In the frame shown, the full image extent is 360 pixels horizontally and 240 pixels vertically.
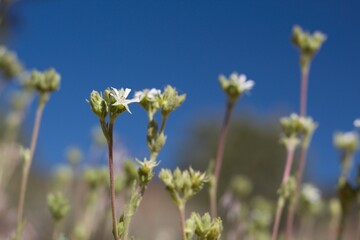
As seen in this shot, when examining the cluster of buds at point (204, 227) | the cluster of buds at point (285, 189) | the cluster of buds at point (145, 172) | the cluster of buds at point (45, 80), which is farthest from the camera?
the cluster of buds at point (45, 80)

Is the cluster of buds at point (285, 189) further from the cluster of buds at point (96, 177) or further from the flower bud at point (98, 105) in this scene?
the cluster of buds at point (96, 177)

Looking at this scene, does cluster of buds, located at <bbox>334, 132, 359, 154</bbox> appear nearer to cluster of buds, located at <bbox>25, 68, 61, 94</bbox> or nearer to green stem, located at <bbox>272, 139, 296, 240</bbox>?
green stem, located at <bbox>272, 139, 296, 240</bbox>

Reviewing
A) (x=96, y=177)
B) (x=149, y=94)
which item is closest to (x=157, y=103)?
(x=149, y=94)

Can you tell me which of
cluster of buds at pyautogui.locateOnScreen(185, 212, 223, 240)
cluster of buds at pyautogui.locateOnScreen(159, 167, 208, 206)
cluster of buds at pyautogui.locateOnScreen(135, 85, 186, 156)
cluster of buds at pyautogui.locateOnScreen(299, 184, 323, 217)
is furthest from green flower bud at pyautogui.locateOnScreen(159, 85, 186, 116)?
cluster of buds at pyautogui.locateOnScreen(299, 184, 323, 217)

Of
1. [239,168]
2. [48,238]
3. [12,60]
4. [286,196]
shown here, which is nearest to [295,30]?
[286,196]

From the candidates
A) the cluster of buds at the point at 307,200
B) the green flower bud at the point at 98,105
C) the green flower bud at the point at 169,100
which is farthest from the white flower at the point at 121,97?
the cluster of buds at the point at 307,200

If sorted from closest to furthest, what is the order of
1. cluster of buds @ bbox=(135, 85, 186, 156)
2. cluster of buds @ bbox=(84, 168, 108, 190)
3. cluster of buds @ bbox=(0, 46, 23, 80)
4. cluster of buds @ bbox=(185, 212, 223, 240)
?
cluster of buds @ bbox=(185, 212, 223, 240), cluster of buds @ bbox=(135, 85, 186, 156), cluster of buds @ bbox=(84, 168, 108, 190), cluster of buds @ bbox=(0, 46, 23, 80)

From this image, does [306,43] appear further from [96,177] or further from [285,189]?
[96,177]

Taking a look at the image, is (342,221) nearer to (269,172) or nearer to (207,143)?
(269,172)
